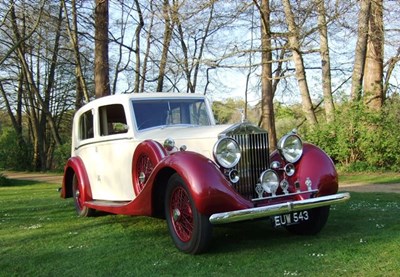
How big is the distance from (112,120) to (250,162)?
8.55 feet

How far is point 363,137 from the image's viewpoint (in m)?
14.7

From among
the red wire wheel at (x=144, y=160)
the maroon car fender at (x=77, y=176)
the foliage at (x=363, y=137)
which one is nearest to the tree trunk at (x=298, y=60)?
the foliage at (x=363, y=137)

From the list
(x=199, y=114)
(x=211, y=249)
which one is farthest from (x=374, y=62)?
(x=211, y=249)

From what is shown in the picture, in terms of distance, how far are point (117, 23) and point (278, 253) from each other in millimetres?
20049

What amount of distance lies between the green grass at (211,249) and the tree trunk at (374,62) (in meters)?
9.41

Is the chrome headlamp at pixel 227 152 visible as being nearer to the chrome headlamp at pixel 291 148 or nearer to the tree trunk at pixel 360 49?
the chrome headlamp at pixel 291 148

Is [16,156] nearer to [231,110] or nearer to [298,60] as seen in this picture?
[231,110]

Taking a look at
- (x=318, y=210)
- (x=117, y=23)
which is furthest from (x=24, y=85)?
(x=318, y=210)

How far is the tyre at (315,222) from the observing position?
5520 millimetres

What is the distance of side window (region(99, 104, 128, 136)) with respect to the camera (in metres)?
6.65

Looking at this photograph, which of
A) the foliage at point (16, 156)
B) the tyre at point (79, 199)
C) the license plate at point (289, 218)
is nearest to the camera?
the license plate at point (289, 218)

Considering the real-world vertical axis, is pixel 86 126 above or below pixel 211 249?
above

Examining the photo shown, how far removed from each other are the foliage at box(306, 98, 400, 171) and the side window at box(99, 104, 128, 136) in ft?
32.6

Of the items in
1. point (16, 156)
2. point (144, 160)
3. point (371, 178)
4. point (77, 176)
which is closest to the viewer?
point (144, 160)
